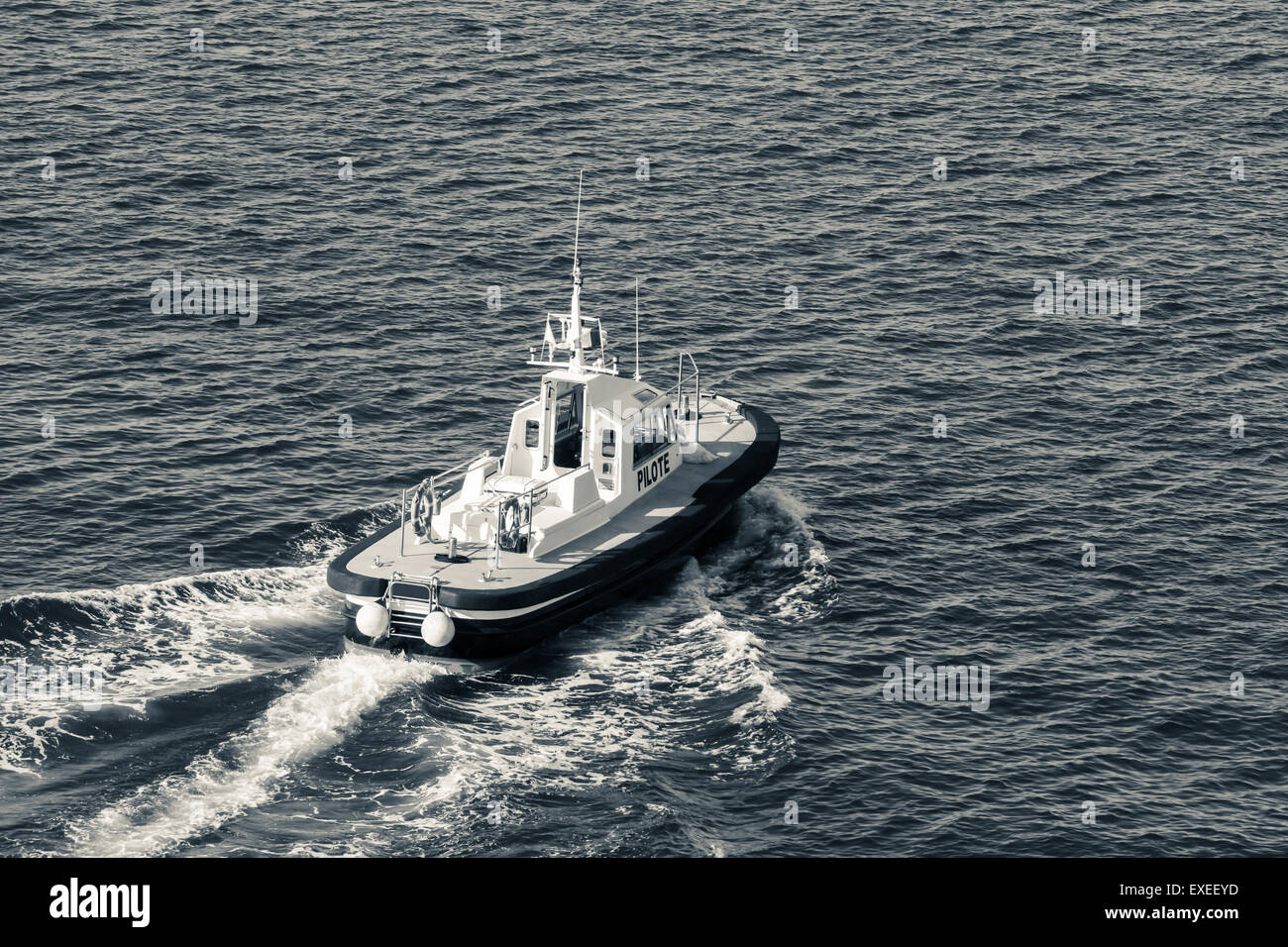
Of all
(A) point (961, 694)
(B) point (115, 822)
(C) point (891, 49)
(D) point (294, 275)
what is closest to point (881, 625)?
(A) point (961, 694)

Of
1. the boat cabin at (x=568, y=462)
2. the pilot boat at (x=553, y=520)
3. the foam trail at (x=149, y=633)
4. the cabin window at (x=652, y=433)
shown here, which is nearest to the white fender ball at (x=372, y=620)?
the pilot boat at (x=553, y=520)

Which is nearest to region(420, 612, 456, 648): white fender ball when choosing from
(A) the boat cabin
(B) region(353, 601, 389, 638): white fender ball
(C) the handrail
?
(B) region(353, 601, 389, 638): white fender ball

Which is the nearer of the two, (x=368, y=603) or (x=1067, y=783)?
(x=1067, y=783)

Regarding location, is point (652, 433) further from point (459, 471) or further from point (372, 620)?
point (372, 620)

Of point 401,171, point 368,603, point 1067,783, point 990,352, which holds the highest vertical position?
point 401,171

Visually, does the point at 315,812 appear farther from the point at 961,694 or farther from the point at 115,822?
the point at 961,694

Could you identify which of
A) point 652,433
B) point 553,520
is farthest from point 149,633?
point 652,433

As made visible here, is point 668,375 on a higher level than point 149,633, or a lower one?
higher

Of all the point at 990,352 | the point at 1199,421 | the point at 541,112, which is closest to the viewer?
the point at 1199,421
